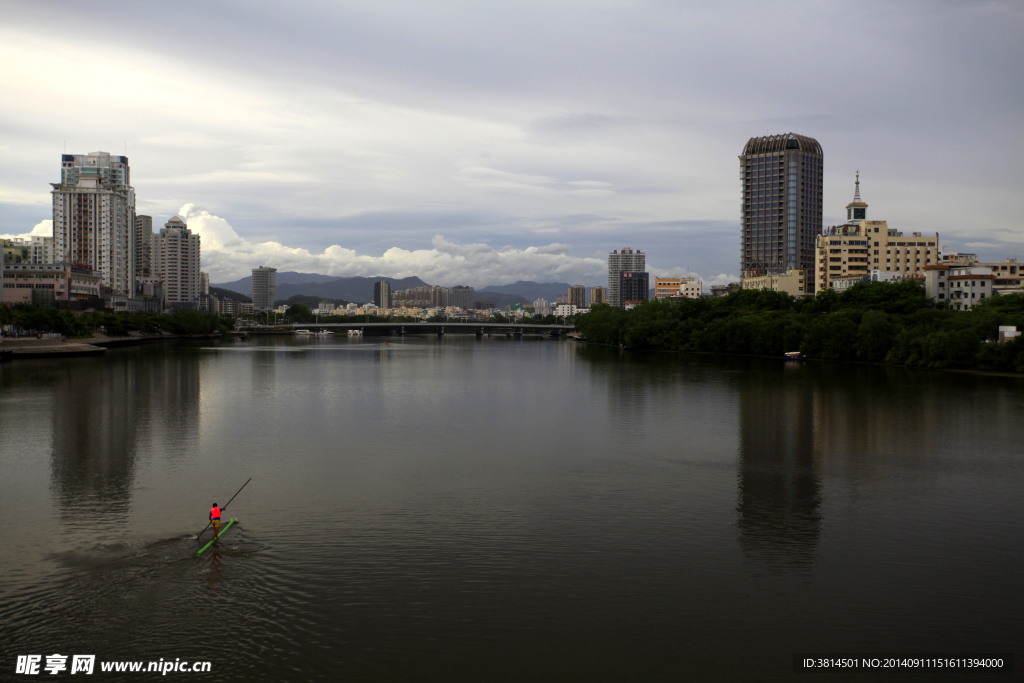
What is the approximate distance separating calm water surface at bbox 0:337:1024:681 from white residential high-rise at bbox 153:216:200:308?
147 m

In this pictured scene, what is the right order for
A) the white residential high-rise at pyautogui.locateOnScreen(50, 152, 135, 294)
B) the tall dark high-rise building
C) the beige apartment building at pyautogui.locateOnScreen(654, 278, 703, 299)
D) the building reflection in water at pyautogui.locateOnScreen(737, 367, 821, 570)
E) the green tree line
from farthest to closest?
the beige apartment building at pyautogui.locateOnScreen(654, 278, 703, 299) < the tall dark high-rise building < the white residential high-rise at pyautogui.locateOnScreen(50, 152, 135, 294) < the green tree line < the building reflection in water at pyautogui.locateOnScreen(737, 367, 821, 570)

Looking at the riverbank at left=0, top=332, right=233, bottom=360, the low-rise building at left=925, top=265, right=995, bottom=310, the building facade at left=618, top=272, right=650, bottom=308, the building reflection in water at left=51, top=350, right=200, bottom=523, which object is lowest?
the building reflection in water at left=51, top=350, right=200, bottom=523

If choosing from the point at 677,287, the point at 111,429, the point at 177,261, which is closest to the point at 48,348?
the point at 111,429

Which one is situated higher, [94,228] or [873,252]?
[94,228]

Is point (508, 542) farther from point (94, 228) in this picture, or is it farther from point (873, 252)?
point (94, 228)

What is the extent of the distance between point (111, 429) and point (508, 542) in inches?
556

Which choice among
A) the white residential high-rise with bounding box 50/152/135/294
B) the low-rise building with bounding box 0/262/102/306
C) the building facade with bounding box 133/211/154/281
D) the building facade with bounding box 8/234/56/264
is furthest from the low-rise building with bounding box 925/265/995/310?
the building facade with bounding box 133/211/154/281

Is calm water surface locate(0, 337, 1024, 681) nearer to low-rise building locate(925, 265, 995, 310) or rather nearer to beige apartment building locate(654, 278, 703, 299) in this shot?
low-rise building locate(925, 265, 995, 310)

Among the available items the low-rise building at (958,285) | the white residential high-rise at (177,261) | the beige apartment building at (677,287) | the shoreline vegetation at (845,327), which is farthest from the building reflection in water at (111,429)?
the white residential high-rise at (177,261)

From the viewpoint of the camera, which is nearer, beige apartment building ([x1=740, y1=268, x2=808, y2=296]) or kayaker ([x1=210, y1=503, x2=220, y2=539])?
kayaker ([x1=210, y1=503, x2=220, y2=539])

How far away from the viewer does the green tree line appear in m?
58.0

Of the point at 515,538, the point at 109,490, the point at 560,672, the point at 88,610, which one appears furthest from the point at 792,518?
the point at 109,490

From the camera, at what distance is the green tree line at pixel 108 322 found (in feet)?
190

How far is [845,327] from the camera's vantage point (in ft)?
153
